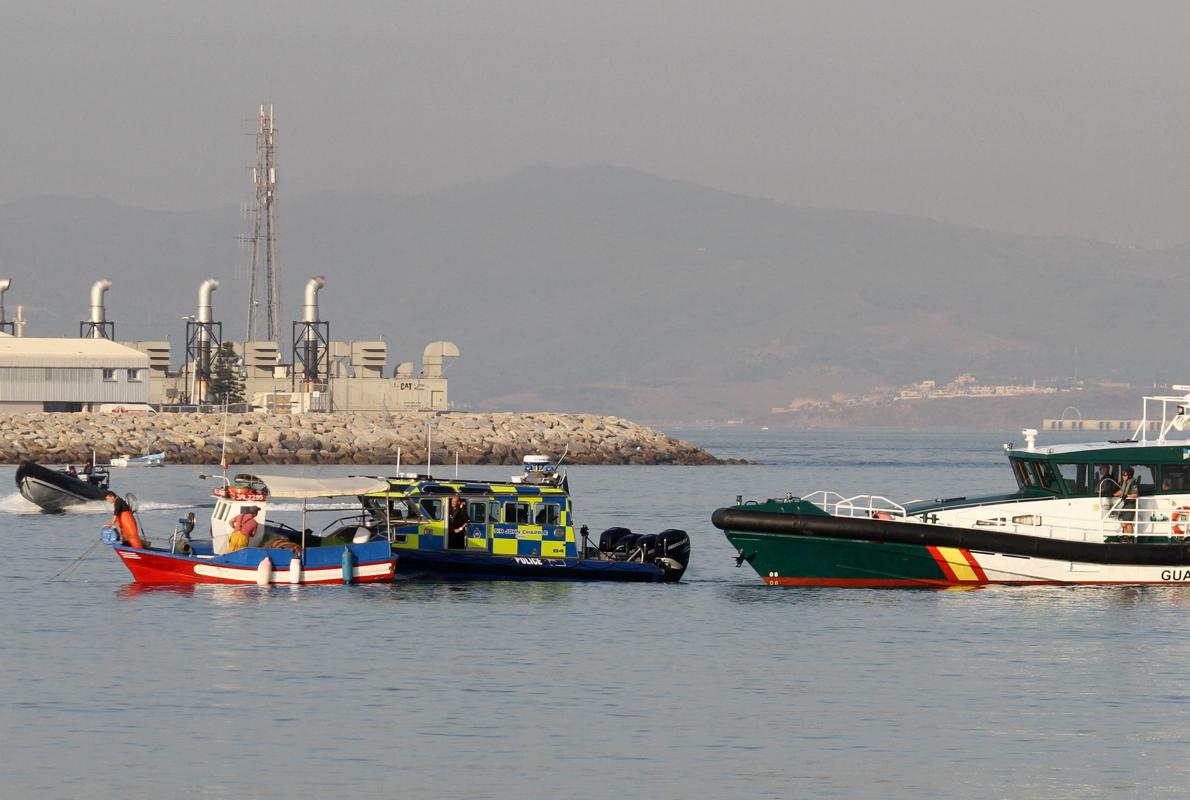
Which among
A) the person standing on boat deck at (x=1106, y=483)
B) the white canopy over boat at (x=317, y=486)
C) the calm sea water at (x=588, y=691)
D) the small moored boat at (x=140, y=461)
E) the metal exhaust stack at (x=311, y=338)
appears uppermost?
the metal exhaust stack at (x=311, y=338)

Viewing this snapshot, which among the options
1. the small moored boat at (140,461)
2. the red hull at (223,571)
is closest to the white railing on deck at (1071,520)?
the red hull at (223,571)

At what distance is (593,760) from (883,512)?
54.3 feet

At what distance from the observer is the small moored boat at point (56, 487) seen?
6328 centimetres

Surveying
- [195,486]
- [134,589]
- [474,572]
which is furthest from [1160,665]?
[195,486]

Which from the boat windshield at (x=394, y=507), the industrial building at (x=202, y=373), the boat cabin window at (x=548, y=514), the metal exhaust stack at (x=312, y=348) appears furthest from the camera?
the metal exhaust stack at (x=312, y=348)

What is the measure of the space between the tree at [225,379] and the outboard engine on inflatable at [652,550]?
309 ft

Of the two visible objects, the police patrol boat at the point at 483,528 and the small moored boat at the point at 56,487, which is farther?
the small moored boat at the point at 56,487

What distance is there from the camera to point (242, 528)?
37.9 meters

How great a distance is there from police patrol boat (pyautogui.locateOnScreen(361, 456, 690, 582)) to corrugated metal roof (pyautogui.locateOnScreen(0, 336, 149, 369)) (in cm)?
8994

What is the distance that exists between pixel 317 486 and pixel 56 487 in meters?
28.3

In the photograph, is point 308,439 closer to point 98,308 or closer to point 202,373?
point 202,373

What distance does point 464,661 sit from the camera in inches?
1163

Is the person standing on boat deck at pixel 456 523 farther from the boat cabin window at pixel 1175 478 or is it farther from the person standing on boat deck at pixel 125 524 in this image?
the boat cabin window at pixel 1175 478

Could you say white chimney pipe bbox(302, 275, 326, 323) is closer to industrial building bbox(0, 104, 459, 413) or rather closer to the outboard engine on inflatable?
industrial building bbox(0, 104, 459, 413)
